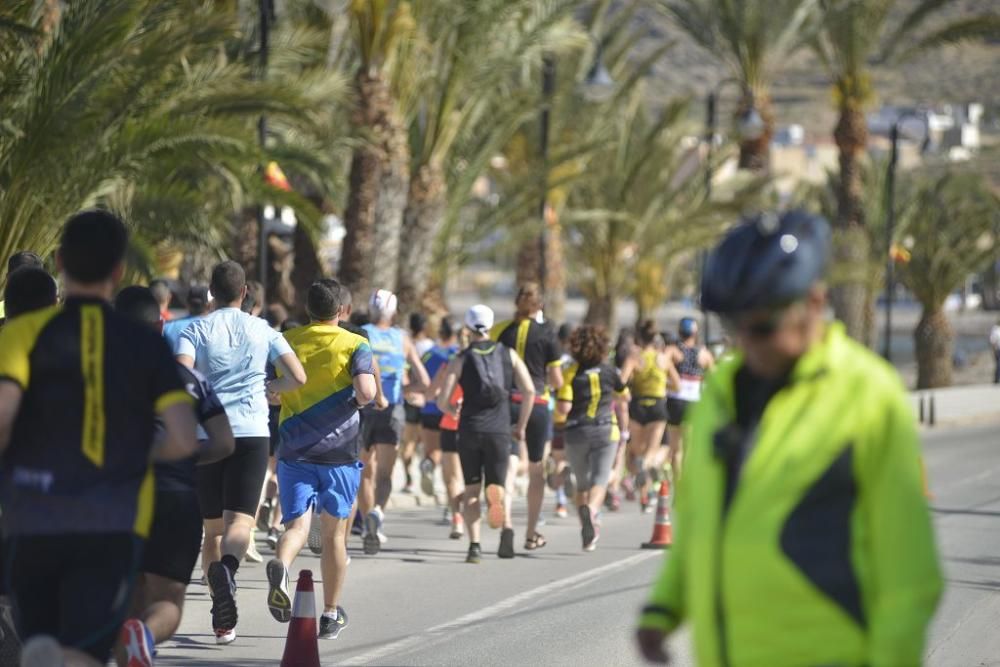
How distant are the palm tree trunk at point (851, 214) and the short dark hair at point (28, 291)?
93.8ft

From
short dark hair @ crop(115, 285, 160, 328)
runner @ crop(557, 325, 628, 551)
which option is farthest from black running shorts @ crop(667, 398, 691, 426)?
short dark hair @ crop(115, 285, 160, 328)

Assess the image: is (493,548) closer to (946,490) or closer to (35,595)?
(946,490)

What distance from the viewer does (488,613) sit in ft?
33.4

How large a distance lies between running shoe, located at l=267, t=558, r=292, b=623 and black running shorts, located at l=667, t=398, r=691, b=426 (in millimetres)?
9421

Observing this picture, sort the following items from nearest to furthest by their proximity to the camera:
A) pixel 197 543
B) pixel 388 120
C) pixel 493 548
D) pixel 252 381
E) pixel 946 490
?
pixel 197 543 → pixel 252 381 → pixel 493 548 → pixel 946 490 → pixel 388 120

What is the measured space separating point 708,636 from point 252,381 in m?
5.53

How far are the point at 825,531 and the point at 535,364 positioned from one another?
999cm

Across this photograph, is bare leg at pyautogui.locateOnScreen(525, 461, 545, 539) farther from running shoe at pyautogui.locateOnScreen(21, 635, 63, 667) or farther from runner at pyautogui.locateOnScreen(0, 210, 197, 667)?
running shoe at pyautogui.locateOnScreen(21, 635, 63, 667)

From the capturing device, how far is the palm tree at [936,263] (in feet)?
131

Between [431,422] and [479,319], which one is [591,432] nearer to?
[479,319]

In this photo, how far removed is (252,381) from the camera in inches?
348

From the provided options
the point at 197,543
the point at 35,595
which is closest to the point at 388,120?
the point at 197,543

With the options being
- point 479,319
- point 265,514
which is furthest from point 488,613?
point 265,514

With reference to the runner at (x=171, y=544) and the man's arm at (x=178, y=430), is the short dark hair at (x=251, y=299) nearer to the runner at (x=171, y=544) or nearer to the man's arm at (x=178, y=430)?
the runner at (x=171, y=544)
